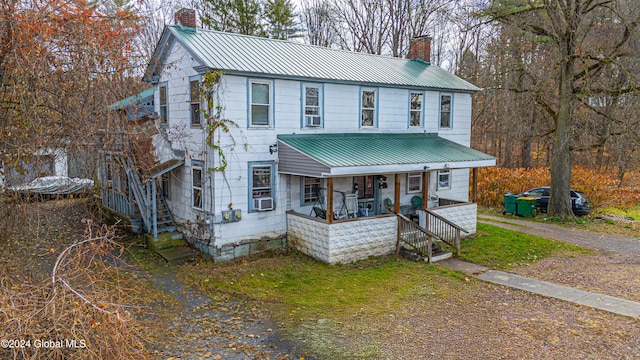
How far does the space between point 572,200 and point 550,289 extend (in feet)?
36.5

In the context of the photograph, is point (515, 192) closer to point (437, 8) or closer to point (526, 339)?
point (437, 8)

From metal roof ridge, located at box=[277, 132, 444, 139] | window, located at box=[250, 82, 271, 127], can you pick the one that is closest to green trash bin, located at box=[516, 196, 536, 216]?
metal roof ridge, located at box=[277, 132, 444, 139]

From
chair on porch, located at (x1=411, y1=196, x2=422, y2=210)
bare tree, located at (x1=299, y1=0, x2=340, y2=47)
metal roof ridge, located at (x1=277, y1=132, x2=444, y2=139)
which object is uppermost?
bare tree, located at (x1=299, y1=0, x2=340, y2=47)

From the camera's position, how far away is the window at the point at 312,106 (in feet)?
45.0

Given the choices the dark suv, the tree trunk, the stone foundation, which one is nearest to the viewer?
the stone foundation

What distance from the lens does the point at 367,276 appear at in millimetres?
11547

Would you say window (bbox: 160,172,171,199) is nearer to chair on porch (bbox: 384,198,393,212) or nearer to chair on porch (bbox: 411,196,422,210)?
chair on porch (bbox: 384,198,393,212)

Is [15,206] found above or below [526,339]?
above

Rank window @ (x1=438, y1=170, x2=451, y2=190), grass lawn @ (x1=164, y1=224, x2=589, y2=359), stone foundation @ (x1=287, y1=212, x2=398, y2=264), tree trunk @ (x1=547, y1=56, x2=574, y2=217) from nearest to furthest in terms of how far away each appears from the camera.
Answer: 1. grass lawn @ (x1=164, y1=224, x2=589, y2=359)
2. stone foundation @ (x1=287, y1=212, x2=398, y2=264)
3. window @ (x1=438, y1=170, x2=451, y2=190)
4. tree trunk @ (x1=547, y1=56, x2=574, y2=217)

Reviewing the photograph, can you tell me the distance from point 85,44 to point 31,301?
377 centimetres

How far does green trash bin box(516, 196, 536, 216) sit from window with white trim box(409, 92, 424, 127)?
723 cm

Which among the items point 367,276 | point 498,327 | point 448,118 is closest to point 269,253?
point 367,276

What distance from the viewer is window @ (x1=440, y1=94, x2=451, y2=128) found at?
680 inches

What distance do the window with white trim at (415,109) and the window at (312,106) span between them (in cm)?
413
